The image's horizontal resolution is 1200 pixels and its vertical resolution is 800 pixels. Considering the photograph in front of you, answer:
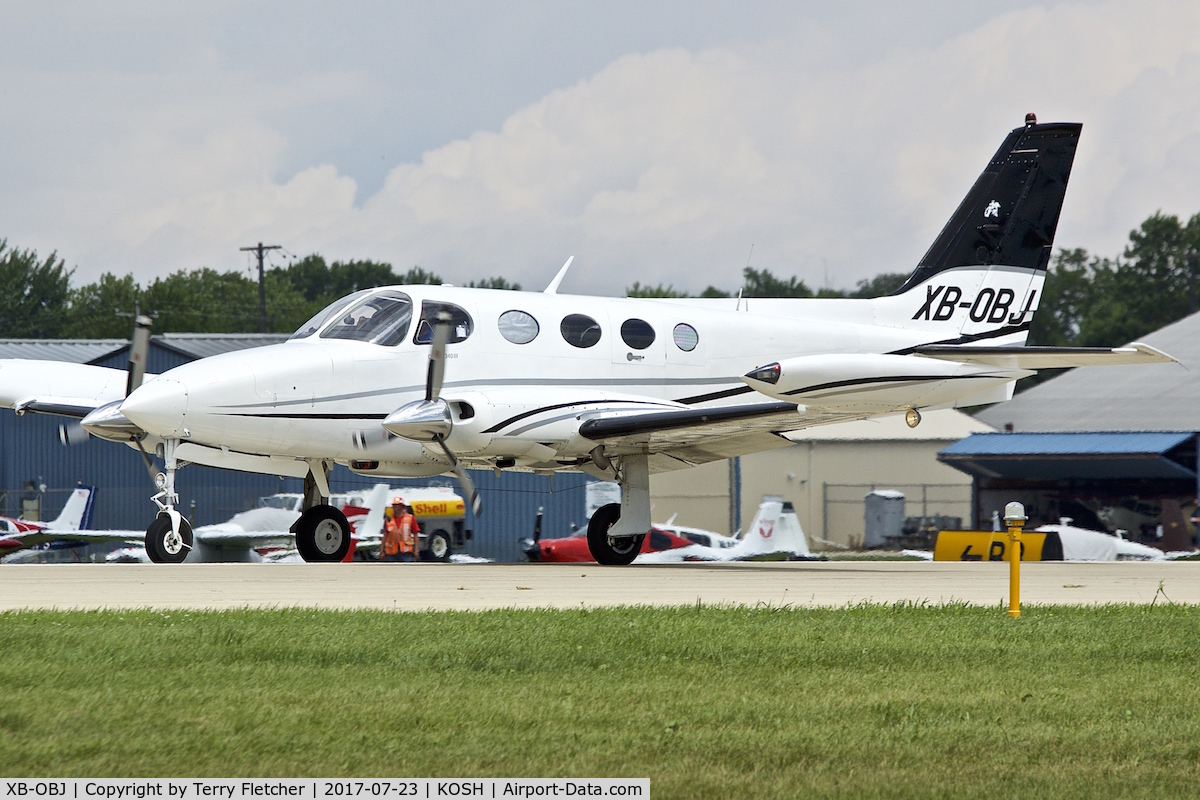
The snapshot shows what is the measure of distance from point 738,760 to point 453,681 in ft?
7.06

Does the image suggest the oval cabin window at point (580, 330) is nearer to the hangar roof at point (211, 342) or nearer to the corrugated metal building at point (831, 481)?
the hangar roof at point (211, 342)

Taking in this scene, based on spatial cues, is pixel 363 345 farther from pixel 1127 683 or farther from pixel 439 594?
pixel 1127 683

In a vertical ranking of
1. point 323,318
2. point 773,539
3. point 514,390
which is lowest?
point 773,539

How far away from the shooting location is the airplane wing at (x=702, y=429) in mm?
16609

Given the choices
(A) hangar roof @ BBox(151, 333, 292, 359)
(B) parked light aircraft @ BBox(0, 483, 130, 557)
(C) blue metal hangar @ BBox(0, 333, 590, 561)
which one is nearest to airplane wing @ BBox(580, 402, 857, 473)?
(B) parked light aircraft @ BBox(0, 483, 130, 557)

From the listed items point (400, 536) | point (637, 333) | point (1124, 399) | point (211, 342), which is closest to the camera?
point (637, 333)

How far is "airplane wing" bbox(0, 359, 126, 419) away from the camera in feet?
62.1

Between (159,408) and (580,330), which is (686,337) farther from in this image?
(159,408)

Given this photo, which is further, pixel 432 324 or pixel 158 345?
pixel 158 345

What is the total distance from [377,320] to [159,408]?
2999mm

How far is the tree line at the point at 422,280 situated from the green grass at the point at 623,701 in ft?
242

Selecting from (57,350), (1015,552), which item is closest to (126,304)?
(57,350)

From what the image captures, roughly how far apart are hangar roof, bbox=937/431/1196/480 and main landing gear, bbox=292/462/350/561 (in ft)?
92.3

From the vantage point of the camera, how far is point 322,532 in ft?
58.8
